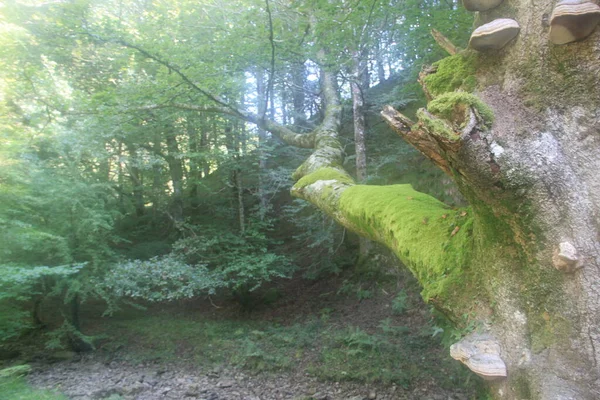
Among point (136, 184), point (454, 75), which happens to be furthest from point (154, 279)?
point (454, 75)

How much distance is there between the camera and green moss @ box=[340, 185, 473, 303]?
1906mm

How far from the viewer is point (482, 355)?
1.53 metres

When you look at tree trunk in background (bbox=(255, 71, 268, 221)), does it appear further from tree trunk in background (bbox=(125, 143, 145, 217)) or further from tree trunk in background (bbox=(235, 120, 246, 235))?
tree trunk in background (bbox=(125, 143, 145, 217))

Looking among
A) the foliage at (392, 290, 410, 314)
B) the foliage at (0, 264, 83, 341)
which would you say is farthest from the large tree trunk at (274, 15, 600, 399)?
the foliage at (392, 290, 410, 314)

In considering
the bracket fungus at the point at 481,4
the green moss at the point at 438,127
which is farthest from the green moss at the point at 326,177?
the green moss at the point at 438,127

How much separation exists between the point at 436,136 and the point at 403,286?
689 cm

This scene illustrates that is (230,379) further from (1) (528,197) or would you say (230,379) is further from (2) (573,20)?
(2) (573,20)

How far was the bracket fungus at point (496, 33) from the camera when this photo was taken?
1.64 meters

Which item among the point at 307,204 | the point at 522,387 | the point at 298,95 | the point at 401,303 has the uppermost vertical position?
the point at 298,95

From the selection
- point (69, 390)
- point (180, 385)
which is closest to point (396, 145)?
point (180, 385)

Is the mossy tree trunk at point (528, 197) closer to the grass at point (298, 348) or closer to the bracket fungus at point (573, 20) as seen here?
the bracket fungus at point (573, 20)

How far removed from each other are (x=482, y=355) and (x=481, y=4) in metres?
1.73

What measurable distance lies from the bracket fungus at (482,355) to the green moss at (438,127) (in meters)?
0.92

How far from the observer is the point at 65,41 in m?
6.05
